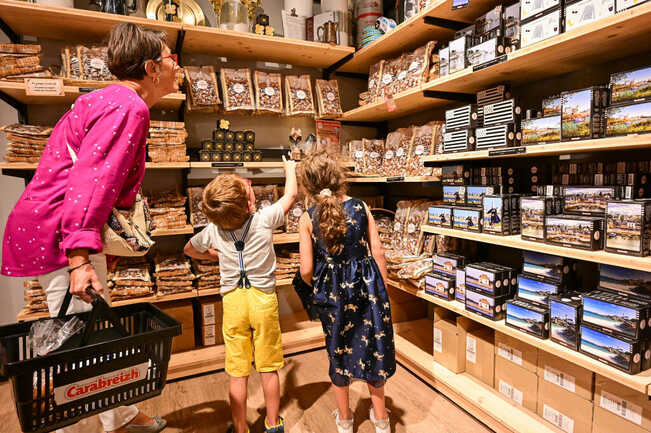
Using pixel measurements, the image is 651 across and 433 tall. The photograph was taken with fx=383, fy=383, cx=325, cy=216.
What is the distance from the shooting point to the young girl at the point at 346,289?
1844mm

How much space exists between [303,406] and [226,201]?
4.28ft

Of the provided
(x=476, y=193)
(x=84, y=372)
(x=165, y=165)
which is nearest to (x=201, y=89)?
(x=165, y=165)

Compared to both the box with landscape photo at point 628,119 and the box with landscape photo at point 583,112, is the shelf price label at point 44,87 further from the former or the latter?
the box with landscape photo at point 628,119

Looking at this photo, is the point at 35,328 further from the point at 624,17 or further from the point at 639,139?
the point at 624,17

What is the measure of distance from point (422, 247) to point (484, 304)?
75 centimetres

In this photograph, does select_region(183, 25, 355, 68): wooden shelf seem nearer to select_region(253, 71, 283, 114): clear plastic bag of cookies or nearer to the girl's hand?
select_region(253, 71, 283, 114): clear plastic bag of cookies

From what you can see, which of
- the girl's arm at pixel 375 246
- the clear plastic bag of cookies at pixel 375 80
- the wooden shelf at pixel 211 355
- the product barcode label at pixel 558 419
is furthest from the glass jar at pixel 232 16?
the product barcode label at pixel 558 419

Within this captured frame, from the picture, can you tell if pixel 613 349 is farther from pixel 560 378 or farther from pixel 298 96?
pixel 298 96

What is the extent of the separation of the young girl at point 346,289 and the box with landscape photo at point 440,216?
57 cm

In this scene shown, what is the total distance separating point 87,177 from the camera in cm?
119

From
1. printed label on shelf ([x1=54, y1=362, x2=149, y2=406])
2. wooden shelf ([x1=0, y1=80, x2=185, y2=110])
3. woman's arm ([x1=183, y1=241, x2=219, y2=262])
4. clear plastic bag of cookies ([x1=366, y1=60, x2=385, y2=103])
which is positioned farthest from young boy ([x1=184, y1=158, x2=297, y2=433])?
clear plastic bag of cookies ([x1=366, y1=60, x2=385, y2=103])

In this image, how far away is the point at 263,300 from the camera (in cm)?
187

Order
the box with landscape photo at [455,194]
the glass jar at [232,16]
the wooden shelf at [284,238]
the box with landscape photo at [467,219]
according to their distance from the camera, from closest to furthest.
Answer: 1. the box with landscape photo at [467,219]
2. the box with landscape photo at [455,194]
3. the glass jar at [232,16]
4. the wooden shelf at [284,238]

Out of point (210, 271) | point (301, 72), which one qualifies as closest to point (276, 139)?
point (301, 72)
